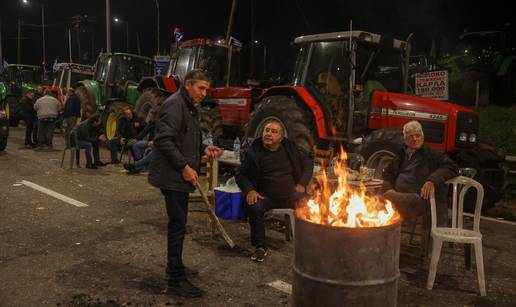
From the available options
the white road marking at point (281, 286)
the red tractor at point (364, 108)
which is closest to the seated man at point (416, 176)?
the white road marking at point (281, 286)

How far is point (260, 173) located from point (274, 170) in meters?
0.16

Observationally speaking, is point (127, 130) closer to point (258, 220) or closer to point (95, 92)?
point (95, 92)

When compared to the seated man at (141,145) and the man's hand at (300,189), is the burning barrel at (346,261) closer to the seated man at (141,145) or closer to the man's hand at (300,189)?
the man's hand at (300,189)

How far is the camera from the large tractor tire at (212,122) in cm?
1080

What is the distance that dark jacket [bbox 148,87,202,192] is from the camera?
405cm

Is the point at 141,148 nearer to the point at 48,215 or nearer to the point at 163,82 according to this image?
the point at 163,82

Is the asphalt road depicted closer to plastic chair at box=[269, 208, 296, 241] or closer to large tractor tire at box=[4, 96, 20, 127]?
plastic chair at box=[269, 208, 296, 241]

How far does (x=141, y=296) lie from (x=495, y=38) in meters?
16.6

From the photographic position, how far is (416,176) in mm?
5391

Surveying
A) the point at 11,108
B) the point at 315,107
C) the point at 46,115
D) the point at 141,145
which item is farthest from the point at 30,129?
the point at 315,107

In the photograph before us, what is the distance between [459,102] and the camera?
1638 cm

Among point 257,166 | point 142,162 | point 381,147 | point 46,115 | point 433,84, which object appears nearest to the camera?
point 257,166

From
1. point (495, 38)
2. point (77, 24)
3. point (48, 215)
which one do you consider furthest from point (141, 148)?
point (77, 24)

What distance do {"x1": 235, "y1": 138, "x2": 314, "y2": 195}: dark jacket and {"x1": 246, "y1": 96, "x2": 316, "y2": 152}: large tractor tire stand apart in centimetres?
256
